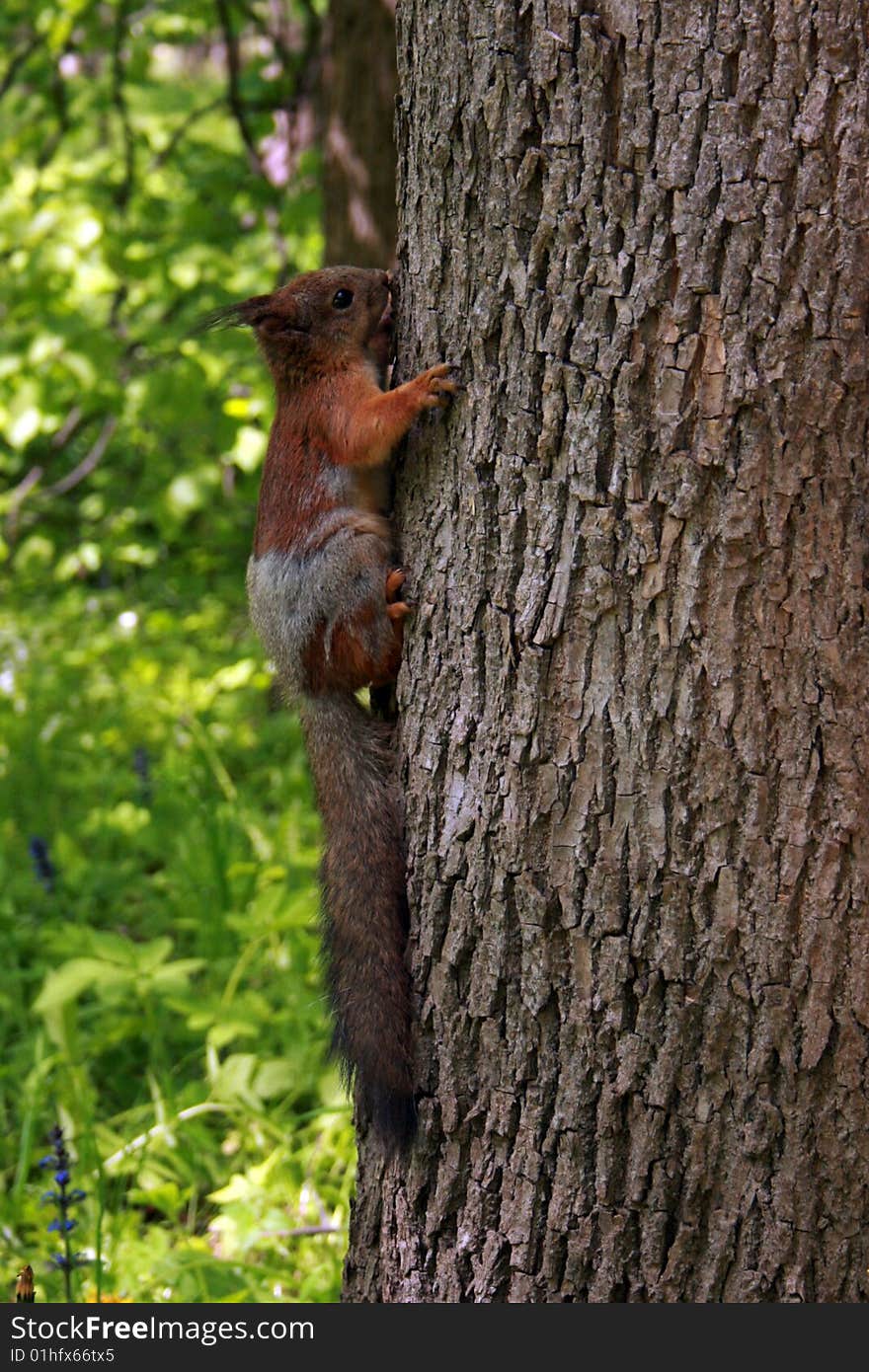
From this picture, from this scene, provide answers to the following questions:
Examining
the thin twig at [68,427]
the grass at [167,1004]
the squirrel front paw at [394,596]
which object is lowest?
the grass at [167,1004]

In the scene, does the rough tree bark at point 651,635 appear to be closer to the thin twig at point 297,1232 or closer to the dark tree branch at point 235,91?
the thin twig at point 297,1232

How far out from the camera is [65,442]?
740 cm

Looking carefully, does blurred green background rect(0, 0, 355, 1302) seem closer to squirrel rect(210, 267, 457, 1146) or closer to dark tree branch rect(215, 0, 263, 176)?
dark tree branch rect(215, 0, 263, 176)

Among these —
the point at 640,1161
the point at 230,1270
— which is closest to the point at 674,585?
the point at 640,1161

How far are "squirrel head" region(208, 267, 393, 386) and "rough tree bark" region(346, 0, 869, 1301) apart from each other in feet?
1.84

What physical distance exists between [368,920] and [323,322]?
1.21m

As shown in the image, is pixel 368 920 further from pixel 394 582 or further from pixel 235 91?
pixel 235 91

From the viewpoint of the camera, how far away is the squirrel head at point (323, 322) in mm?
2635

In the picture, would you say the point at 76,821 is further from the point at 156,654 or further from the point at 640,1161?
the point at 640,1161

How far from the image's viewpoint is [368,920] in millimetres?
2191

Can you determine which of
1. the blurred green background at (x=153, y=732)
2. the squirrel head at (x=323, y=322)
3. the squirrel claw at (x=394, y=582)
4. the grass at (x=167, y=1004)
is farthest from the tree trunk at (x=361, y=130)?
the squirrel claw at (x=394, y=582)

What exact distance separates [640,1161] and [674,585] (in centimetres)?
83

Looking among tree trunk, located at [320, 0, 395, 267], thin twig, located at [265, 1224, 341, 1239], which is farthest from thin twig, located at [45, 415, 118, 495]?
thin twig, located at [265, 1224, 341, 1239]

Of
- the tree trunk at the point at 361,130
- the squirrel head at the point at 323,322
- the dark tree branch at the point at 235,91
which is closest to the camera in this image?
the squirrel head at the point at 323,322
